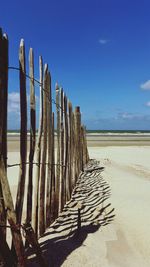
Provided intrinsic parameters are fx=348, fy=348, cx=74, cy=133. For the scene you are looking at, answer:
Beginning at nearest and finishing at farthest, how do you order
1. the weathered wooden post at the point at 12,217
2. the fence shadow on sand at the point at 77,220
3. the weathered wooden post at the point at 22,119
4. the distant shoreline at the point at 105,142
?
the weathered wooden post at the point at 12,217
the weathered wooden post at the point at 22,119
the fence shadow on sand at the point at 77,220
the distant shoreline at the point at 105,142

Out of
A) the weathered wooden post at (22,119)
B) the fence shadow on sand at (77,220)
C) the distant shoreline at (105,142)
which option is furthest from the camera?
the distant shoreline at (105,142)

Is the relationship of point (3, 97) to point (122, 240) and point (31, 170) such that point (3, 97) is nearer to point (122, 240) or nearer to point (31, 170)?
point (31, 170)

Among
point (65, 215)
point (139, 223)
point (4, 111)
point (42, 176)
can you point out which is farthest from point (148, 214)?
point (4, 111)

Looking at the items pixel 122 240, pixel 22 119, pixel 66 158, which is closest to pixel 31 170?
pixel 22 119

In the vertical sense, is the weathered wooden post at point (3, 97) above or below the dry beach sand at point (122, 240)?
above

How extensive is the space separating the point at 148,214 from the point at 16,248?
2.87 metres

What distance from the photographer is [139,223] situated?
15.9 feet

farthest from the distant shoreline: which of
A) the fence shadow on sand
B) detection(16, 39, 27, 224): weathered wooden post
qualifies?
detection(16, 39, 27, 224): weathered wooden post

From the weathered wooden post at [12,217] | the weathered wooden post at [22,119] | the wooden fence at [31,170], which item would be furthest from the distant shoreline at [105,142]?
the weathered wooden post at [12,217]

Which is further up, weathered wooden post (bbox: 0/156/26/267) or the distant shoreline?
weathered wooden post (bbox: 0/156/26/267)

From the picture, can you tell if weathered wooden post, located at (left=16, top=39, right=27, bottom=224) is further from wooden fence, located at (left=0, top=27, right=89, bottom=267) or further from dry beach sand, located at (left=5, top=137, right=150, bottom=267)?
dry beach sand, located at (left=5, top=137, right=150, bottom=267)

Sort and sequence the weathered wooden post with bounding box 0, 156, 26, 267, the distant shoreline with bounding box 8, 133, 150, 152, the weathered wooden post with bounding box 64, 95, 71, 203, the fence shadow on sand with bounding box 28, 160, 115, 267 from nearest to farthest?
the weathered wooden post with bounding box 0, 156, 26, 267 < the fence shadow on sand with bounding box 28, 160, 115, 267 < the weathered wooden post with bounding box 64, 95, 71, 203 < the distant shoreline with bounding box 8, 133, 150, 152

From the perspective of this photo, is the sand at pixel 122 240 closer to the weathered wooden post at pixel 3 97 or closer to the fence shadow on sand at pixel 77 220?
the fence shadow on sand at pixel 77 220

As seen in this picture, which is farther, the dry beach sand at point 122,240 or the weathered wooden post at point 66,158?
the weathered wooden post at point 66,158
